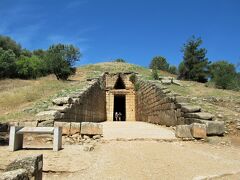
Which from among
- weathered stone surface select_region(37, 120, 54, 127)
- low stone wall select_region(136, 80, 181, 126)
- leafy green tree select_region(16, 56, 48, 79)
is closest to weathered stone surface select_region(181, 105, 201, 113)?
low stone wall select_region(136, 80, 181, 126)

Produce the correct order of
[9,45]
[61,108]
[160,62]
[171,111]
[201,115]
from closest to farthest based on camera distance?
1. [201,115]
2. [61,108]
3. [171,111]
4. [9,45]
5. [160,62]

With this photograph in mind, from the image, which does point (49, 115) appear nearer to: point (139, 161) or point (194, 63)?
point (139, 161)

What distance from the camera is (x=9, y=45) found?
3881 cm

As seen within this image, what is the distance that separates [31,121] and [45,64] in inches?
717

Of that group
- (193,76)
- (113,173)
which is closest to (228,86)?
(193,76)

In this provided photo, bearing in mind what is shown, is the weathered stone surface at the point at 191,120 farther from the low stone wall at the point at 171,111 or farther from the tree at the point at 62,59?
the tree at the point at 62,59

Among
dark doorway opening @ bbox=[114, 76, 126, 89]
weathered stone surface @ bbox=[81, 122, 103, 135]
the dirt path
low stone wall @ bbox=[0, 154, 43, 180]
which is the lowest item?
the dirt path

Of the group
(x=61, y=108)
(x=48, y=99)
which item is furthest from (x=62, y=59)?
(x=61, y=108)

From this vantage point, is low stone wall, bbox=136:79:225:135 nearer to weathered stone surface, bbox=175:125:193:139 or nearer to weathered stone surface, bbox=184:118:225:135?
weathered stone surface, bbox=184:118:225:135

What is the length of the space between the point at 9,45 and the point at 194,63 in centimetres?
2408

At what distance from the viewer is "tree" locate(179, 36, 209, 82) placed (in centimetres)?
3422

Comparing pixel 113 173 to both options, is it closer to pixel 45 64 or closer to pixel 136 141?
pixel 136 141

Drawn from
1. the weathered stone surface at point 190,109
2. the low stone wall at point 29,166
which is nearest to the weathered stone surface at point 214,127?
the weathered stone surface at point 190,109

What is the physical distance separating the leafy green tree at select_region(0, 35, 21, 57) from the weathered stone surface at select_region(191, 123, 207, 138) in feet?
111
